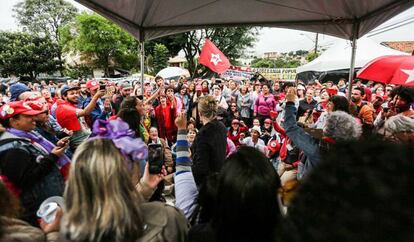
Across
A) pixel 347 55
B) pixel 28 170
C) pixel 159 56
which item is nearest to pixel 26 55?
pixel 159 56

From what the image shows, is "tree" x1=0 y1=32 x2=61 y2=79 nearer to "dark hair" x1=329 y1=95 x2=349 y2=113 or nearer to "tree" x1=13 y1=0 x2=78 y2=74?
"tree" x1=13 y1=0 x2=78 y2=74

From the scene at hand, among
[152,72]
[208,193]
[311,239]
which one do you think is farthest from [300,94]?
[152,72]

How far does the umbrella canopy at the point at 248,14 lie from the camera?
364 cm

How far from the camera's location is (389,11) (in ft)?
11.5

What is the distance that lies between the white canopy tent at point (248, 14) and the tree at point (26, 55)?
3384 cm

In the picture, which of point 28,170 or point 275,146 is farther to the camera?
point 275,146

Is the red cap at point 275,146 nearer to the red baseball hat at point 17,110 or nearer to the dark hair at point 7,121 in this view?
the red baseball hat at point 17,110

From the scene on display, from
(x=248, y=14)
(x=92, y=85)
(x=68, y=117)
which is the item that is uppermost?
(x=248, y=14)

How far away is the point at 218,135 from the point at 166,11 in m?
2.12

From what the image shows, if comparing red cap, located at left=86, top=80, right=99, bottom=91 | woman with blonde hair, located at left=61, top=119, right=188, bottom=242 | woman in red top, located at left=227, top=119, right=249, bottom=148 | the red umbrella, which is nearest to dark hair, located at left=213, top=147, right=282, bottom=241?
woman with blonde hair, located at left=61, top=119, right=188, bottom=242

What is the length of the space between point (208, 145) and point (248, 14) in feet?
7.70

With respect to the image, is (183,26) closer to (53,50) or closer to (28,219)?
(28,219)

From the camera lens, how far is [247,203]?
1153 millimetres

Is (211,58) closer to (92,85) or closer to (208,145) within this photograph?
(92,85)
